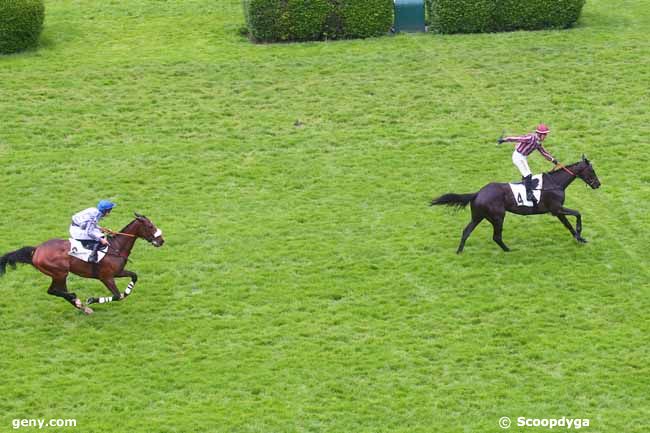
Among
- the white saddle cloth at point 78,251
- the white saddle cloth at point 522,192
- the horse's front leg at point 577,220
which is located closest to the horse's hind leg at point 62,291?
the white saddle cloth at point 78,251

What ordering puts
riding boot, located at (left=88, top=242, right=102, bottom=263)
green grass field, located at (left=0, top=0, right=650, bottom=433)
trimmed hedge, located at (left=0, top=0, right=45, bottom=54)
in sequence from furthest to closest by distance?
trimmed hedge, located at (left=0, top=0, right=45, bottom=54) → riding boot, located at (left=88, top=242, right=102, bottom=263) → green grass field, located at (left=0, top=0, right=650, bottom=433)

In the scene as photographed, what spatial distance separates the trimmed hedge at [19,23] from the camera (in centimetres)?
3069

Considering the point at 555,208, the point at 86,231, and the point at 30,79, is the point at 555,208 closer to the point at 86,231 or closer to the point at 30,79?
the point at 86,231

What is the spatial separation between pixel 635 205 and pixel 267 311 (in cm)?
824

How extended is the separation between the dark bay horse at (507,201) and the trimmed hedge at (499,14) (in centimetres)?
1057

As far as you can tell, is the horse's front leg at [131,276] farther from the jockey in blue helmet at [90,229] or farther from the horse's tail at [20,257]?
the horse's tail at [20,257]

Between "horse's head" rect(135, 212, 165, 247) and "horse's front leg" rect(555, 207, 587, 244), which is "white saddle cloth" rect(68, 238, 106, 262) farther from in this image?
"horse's front leg" rect(555, 207, 587, 244)

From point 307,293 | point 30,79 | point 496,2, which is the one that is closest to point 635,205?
→ point 307,293

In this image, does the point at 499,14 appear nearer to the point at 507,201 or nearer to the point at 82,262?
the point at 507,201

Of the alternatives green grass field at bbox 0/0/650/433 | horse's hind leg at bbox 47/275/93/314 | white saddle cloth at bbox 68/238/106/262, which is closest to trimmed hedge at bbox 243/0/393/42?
green grass field at bbox 0/0/650/433

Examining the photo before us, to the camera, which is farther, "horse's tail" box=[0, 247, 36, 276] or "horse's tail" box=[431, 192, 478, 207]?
"horse's tail" box=[431, 192, 478, 207]

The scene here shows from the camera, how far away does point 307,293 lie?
70.2 ft

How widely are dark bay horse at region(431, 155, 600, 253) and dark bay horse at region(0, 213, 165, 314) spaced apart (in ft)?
18.2

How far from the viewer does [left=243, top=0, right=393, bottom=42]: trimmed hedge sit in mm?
31656
